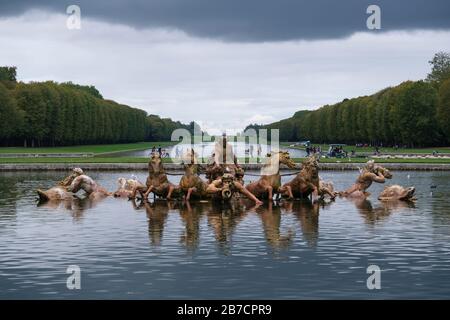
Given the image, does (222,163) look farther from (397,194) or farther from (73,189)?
(397,194)

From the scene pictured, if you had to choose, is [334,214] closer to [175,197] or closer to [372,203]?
[372,203]

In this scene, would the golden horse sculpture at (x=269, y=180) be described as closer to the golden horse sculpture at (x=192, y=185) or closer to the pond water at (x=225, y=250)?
the pond water at (x=225, y=250)

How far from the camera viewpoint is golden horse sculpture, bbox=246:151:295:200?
106 feet

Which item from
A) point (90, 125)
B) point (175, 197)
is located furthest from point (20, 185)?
point (90, 125)

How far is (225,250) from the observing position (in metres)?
19.1

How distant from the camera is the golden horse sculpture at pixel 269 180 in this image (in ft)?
106

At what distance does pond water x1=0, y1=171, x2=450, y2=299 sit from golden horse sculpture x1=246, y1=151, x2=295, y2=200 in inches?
74.8

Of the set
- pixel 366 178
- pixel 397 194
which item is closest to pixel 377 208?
pixel 397 194

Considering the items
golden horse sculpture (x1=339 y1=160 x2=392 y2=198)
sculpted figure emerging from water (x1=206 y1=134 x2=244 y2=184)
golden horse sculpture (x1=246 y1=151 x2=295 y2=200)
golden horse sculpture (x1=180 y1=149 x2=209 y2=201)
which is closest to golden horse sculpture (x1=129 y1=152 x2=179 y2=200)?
golden horse sculpture (x1=180 y1=149 x2=209 y2=201)

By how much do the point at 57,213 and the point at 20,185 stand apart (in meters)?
16.2

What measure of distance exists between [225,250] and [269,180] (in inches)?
542

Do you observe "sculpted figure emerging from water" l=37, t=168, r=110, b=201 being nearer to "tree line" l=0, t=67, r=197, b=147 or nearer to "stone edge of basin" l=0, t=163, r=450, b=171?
"stone edge of basin" l=0, t=163, r=450, b=171

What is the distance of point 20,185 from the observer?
142 ft

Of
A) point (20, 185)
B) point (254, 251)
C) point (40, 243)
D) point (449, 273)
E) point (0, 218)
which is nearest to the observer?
point (449, 273)
